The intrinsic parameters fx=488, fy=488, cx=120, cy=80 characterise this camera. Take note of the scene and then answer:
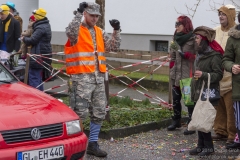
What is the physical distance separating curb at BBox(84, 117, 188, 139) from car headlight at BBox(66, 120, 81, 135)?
2.04m

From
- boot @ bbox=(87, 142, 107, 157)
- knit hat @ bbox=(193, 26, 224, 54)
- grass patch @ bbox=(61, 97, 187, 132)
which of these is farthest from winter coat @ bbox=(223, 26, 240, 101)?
grass patch @ bbox=(61, 97, 187, 132)

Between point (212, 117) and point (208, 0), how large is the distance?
8146mm

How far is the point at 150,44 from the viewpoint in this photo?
15875 mm

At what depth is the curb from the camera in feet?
24.4

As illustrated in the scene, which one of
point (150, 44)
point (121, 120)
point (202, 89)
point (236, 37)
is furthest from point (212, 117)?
point (150, 44)

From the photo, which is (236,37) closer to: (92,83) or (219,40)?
(219,40)

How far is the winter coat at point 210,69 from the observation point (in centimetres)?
631

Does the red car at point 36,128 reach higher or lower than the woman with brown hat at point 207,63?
lower

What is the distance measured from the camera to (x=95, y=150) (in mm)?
6531

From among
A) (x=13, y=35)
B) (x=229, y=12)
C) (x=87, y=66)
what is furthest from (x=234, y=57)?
(x=13, y=35)

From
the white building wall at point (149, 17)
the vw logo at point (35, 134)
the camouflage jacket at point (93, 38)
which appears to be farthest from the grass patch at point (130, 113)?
the white building wall at point (149, 17)

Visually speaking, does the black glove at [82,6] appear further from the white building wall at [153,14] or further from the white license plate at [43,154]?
the white building wall at [153,14]

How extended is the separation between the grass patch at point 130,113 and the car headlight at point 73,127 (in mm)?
2033

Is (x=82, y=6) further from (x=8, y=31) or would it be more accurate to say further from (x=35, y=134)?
(x=8, y=31)
